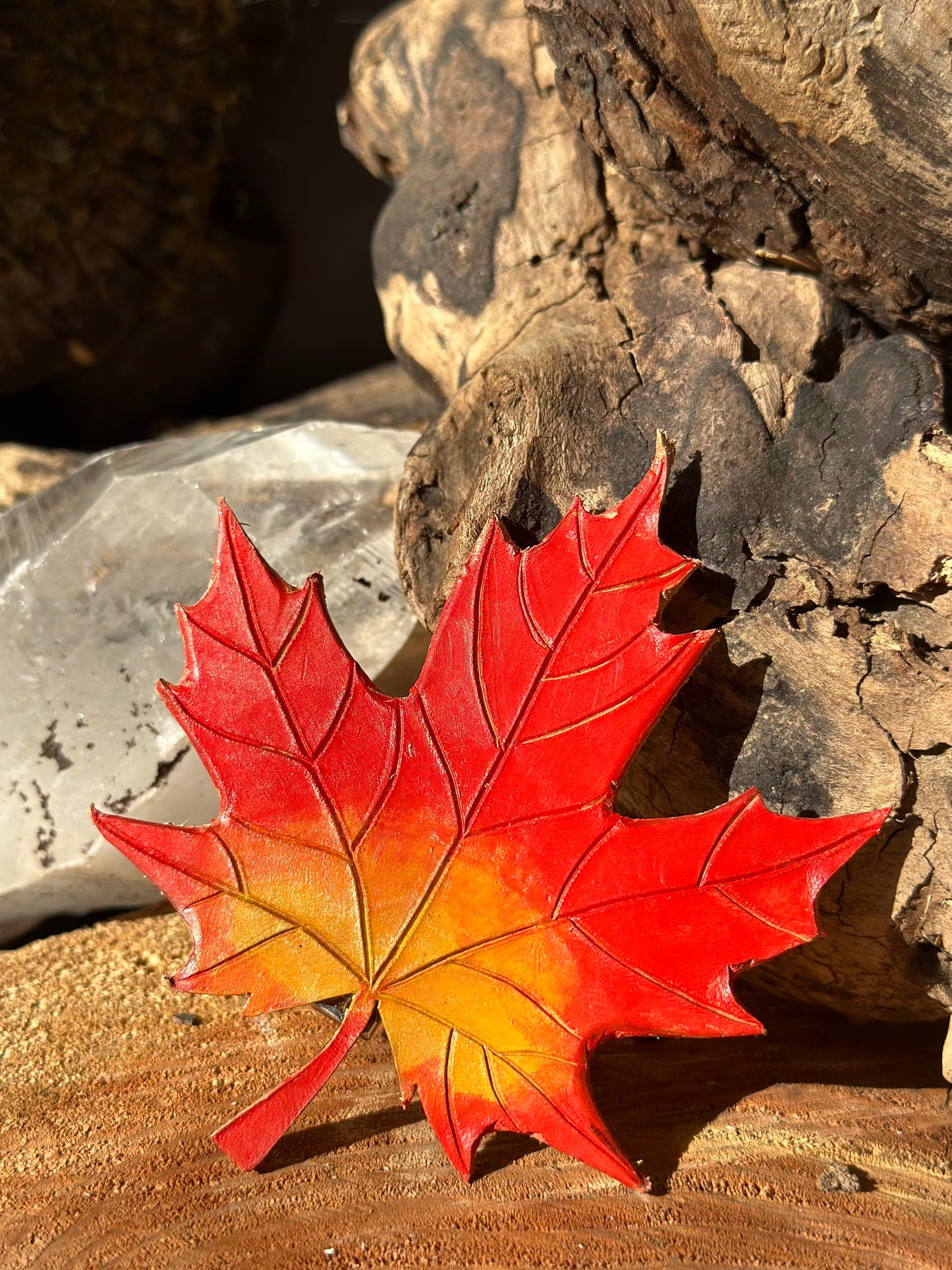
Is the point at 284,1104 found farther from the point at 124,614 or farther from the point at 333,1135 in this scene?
the point at 124,614

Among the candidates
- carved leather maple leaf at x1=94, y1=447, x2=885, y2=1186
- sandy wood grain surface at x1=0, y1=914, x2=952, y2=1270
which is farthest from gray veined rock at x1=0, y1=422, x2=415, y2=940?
carved leather maple leaf at x1=94, y1=447, x2=885, y2=1186

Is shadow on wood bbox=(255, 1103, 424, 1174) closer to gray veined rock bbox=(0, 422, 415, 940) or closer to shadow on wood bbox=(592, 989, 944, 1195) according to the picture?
shadow on wood bbox=(592, 989, 944, 1195)

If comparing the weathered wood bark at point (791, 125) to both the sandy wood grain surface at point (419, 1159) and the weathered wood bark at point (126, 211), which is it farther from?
the weathered wood bark at point (126, 211)

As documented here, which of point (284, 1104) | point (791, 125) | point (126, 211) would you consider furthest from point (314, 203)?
point (284, 1104)

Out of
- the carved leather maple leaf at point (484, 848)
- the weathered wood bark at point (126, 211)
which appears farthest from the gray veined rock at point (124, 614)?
the weathered wood bark at point (126, 211)

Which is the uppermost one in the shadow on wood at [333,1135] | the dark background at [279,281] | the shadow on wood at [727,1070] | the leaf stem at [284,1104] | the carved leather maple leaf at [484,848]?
the dark background at [279,281]

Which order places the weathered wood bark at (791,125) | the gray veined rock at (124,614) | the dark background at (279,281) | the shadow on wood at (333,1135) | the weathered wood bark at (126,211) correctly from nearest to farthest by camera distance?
the weathered wood bark at (791,125) < the shadow on wood at (333,1135) < the gray veined rock at (124,614) < the weathered wood bark at (126,211) < the dark background at (279,281)

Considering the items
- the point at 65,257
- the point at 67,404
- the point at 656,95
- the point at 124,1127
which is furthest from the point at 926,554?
the point at 67,404
